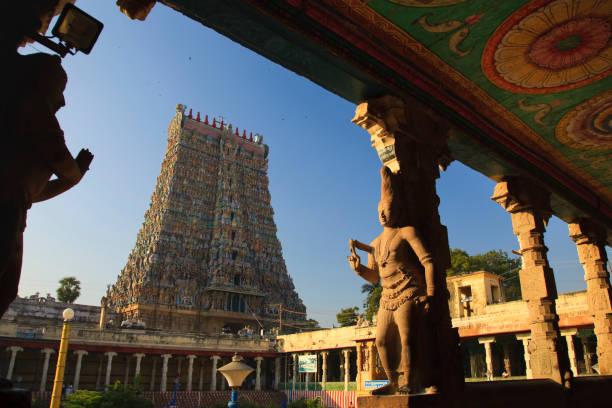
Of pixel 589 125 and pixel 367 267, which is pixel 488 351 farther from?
pixel 367 267

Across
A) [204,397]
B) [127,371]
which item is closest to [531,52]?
[204,397]

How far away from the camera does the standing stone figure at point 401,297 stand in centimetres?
349

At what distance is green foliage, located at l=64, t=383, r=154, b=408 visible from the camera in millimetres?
15781

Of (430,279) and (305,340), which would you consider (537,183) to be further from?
(305,340)

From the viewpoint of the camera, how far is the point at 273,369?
1265 inches

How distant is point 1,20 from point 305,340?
28101 mm

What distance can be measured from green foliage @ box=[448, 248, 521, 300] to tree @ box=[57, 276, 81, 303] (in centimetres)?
3450

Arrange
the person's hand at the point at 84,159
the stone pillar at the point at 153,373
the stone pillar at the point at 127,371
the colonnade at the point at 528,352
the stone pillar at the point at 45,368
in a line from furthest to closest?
the stone pillar at the point at 153,373 → the stone pillar at the point at 127,371 → the stone pillar at the point at 45,368 → the colonnade at the point at 528,352 → the person's hand at the point at 84,159

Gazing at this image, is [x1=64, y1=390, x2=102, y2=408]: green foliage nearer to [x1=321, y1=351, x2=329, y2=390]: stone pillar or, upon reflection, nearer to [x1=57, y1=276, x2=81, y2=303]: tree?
[x1=321, y1=351, x2=329, y2=390]: stone pillar

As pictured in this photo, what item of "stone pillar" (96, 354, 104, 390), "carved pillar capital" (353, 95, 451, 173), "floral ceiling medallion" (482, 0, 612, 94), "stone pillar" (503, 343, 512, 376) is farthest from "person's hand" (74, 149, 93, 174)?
"stone pillar" (96, 354, 104, 390)

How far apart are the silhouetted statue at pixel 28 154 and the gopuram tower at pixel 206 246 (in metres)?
36.6

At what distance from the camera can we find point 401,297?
3637mm

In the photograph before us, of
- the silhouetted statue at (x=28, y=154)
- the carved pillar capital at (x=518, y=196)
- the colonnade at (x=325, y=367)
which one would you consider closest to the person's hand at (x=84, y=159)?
the silhouetted statue at (x=28, y=154)

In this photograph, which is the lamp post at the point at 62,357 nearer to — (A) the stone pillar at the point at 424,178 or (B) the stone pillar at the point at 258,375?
(A) the stone pillar at the point at 424,178
